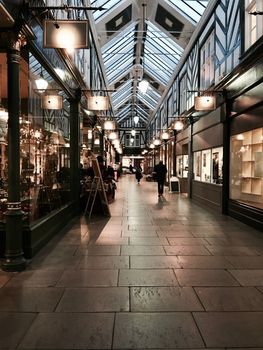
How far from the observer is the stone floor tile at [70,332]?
2973 mm

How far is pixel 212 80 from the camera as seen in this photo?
12961 millimetres

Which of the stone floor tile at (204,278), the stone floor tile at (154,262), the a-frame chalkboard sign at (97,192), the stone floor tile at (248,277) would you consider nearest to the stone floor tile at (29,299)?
the stone floor tile at (154,262)

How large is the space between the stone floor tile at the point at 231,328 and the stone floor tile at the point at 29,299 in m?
1.54

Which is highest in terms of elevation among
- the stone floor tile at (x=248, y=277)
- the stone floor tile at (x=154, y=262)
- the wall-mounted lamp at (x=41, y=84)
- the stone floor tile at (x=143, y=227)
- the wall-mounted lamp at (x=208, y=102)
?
the wall-mounted lamp at (x=208, y=102)

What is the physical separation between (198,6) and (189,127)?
500 centimetres

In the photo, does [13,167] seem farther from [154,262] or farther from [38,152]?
[154,262]

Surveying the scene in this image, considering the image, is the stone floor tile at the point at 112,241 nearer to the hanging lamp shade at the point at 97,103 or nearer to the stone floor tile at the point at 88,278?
the stone floor tile at the point at 88,278

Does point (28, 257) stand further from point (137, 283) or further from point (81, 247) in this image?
point (137, 283)

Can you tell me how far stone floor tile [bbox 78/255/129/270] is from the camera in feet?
17.1

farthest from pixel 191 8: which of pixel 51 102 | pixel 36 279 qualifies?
pixel 36 279

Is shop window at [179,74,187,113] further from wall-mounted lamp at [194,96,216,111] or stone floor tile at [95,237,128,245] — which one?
stone floor tile at [95,237,128,245]

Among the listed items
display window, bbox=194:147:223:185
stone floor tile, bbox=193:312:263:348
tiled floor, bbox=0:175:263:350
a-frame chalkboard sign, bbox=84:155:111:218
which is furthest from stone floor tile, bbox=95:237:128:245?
display window, bbox=194:147:223:185

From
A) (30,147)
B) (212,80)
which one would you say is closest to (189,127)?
(212,80)

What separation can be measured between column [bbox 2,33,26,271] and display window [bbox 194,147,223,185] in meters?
7.79
